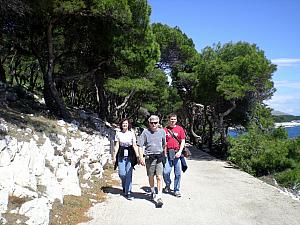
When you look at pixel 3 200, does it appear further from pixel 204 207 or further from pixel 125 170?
pixel 204 207

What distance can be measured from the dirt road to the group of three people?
331 mm

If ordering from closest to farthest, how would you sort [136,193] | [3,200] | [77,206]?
[3,200] → [77,206] → [136,193]

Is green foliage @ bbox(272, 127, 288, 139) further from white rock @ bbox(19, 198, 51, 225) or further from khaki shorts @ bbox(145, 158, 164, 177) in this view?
white rock @ bbox(19, 198, 51, 225)

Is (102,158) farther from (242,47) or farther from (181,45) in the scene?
(181,45)

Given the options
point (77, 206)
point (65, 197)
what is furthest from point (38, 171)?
point (77, 206)

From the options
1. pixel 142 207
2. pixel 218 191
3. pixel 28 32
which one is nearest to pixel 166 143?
pixel 142 207

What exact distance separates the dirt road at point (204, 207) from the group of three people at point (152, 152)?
0.33 meters

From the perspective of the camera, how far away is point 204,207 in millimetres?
7871

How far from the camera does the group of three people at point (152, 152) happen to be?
7617mm

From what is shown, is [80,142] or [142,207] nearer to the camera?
[142,207]

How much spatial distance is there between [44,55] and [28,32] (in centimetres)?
172

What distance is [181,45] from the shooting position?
26188 mm

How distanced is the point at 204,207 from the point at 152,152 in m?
1.51

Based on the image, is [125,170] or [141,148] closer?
[141,148]
